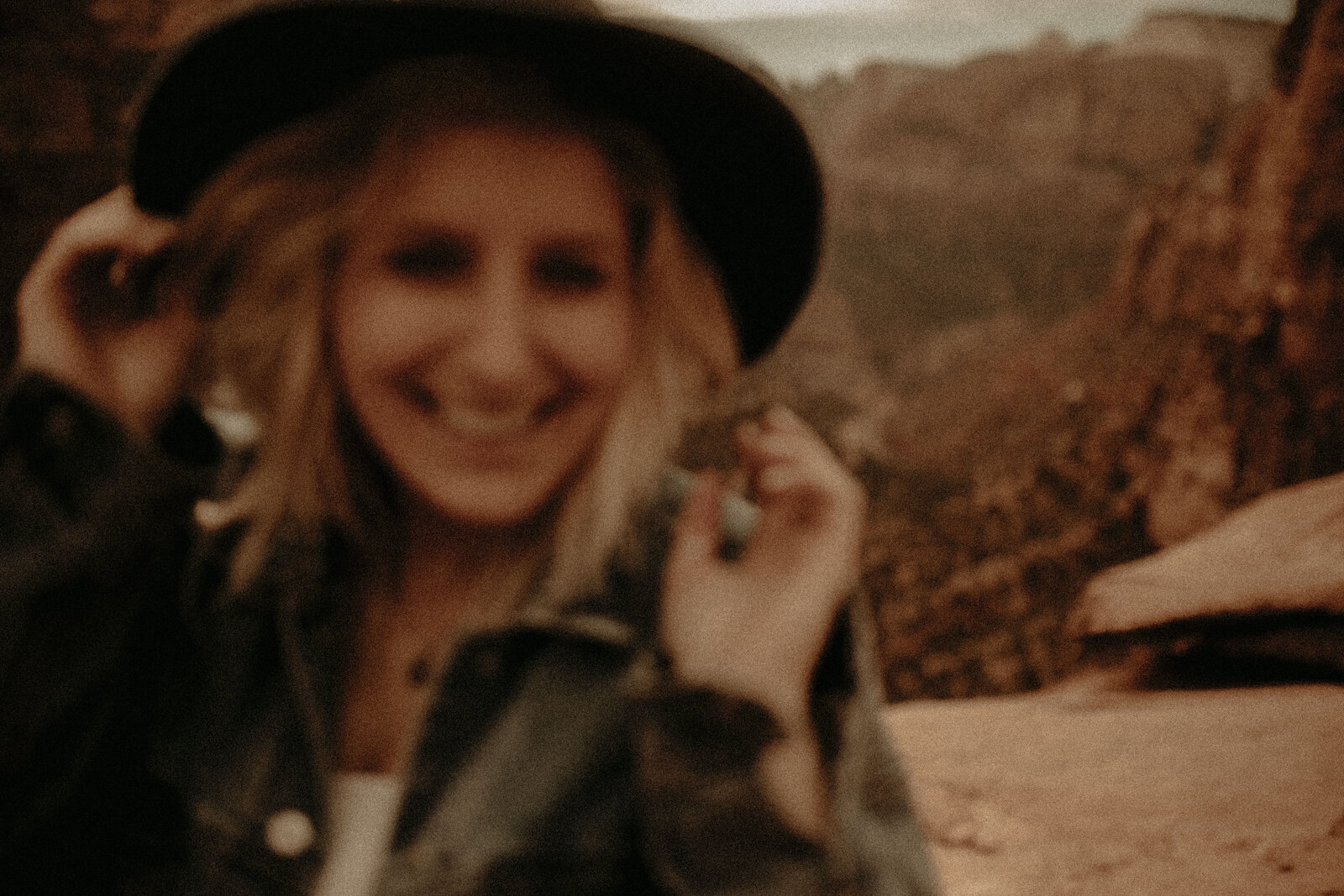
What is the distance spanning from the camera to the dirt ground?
53.6 inches

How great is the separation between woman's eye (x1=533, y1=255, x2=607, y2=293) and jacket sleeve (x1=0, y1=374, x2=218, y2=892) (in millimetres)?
326

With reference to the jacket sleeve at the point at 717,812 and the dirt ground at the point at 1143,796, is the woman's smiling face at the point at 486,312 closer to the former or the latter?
the jacket sleeve at the point at 717,812

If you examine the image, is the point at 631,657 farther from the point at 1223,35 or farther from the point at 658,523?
the point at 1223,35

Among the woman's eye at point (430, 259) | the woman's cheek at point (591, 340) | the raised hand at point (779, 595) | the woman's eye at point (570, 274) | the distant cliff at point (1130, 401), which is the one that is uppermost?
the woman's eye at point (430, 259)

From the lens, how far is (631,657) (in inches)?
25.5

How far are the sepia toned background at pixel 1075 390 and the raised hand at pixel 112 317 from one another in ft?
1.37

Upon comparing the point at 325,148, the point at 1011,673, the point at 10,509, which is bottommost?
the point at 1011,673

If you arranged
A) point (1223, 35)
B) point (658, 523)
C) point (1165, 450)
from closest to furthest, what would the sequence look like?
point (658, 523), point (1165, 450), point (1223, 35)

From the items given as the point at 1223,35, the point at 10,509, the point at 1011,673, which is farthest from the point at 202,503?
the point at 1223,35

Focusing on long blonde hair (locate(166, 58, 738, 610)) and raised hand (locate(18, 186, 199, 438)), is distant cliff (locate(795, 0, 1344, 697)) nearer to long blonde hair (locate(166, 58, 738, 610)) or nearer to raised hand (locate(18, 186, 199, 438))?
long blonde hair (locate(166, 58, 738, 610))

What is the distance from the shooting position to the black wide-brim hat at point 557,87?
0.59m

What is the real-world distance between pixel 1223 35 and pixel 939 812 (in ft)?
30.8

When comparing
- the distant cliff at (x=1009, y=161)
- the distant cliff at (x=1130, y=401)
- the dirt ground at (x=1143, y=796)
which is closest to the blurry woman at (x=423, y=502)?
the dirt ground at (x=1143, y=796)

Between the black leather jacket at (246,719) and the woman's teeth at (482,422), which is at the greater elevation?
the woman's teeth at (482,422)
